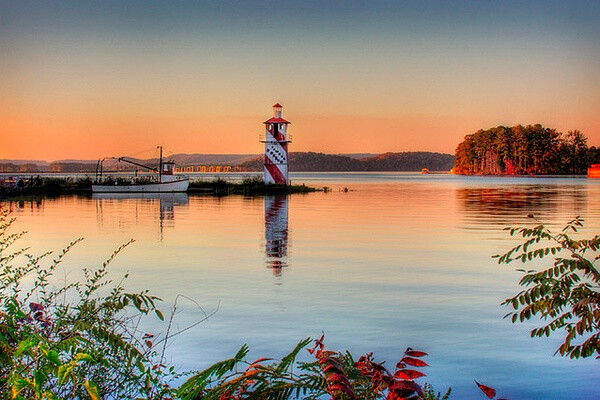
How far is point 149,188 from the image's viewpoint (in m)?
59.6

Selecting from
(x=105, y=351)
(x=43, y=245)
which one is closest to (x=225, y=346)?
(x=105, y=351)

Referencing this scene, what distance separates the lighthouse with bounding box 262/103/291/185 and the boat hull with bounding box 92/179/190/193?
7.85 meters

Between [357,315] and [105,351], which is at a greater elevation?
[105,351]

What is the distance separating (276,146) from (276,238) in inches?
1305

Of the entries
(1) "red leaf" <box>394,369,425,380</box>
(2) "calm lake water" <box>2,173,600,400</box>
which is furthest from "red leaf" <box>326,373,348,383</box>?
(2) "calm lake water" <box>2,173,600,400</box>

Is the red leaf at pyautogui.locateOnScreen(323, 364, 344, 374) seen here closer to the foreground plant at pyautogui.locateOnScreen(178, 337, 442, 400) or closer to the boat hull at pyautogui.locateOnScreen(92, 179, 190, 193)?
the foreground plant at pyautogui.locateOnScreen(178, 337, 442, 400)

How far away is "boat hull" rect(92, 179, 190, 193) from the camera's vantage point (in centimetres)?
5772

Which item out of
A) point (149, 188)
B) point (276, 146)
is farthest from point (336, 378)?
point (149, 188)

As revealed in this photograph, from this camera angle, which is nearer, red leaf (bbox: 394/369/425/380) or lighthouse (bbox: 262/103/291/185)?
red leaf (bbox: 394/369/425/380)

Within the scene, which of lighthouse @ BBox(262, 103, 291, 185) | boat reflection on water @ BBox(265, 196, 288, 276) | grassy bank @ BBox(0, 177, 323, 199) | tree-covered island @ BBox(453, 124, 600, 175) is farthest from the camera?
tree-covered island @ BBox(453, 124, 600, 175)

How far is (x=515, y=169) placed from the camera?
650 feet

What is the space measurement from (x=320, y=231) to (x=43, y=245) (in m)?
10.4

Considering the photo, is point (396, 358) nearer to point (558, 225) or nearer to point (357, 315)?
point (357, 315)

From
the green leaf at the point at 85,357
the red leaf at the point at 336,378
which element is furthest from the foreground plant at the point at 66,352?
the red leaf at the point at 336,378
